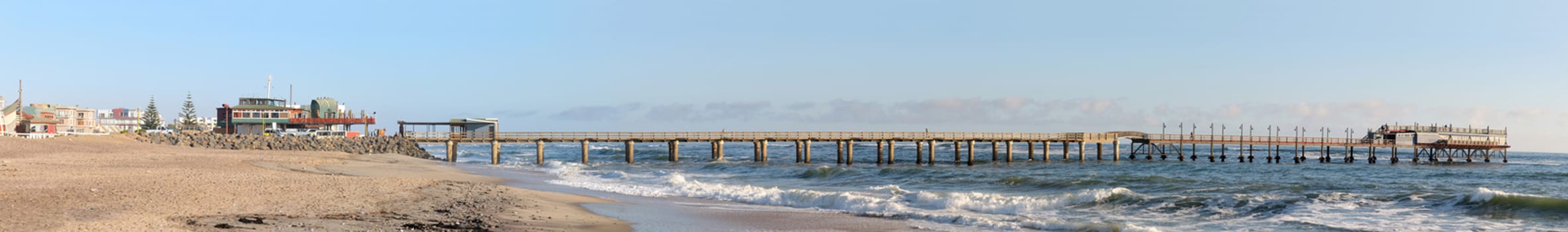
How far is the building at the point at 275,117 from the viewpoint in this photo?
6950 centimetres

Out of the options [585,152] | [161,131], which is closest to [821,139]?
[585,152]

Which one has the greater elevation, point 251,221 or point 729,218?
point 251,221

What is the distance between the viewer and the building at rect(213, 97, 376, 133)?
228ft

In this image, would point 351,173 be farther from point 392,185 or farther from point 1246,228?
point 1246,228

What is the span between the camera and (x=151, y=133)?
207ft

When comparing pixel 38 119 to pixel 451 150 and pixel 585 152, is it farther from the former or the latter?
pixel 585 152

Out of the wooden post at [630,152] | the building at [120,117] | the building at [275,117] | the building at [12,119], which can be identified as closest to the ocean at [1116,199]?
the wooden post at [630,152]

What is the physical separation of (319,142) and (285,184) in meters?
42.6

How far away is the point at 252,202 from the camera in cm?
1675

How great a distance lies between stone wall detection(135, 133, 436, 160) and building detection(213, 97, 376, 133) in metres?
6.41

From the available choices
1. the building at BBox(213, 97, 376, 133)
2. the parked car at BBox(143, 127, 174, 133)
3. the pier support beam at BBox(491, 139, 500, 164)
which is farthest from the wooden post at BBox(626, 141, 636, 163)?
the parked car at BBox(143, 127, 174, 133)

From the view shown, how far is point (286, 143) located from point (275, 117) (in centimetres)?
1281

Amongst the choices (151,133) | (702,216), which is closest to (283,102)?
(151,133)

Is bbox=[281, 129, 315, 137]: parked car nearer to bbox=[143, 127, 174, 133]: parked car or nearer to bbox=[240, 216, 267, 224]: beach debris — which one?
bbox=[143, 127, 174, 133]: parked car
